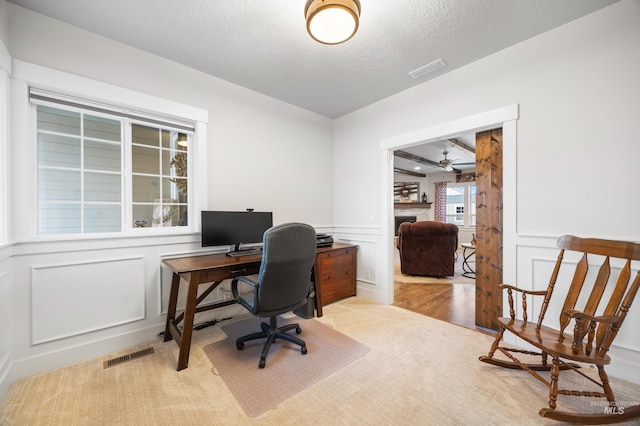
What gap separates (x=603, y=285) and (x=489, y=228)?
3.45ft

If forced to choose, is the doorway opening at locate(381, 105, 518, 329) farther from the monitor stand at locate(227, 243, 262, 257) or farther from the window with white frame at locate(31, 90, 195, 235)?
the window with white frame at locate(31, 90, 195, 235)

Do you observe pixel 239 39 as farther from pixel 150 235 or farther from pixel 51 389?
pixel 51 389

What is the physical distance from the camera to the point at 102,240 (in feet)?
7.02

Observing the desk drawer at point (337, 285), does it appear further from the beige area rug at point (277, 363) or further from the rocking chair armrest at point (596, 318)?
the rocking chair armrest at point (596, 318)

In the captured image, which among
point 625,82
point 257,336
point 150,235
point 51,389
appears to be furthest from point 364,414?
point 625,82

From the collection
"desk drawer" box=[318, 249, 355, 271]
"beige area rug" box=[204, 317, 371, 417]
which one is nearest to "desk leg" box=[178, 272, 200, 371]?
"beige area rug" box=[204, 317, 371, 417]

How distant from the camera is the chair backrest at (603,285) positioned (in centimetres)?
142

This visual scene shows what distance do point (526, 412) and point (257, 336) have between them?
1.96m

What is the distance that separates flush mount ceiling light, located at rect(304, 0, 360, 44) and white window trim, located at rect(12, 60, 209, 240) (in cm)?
157

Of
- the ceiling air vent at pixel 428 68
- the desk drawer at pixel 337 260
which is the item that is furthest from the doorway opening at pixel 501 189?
the desk drawer at pixel 337 260

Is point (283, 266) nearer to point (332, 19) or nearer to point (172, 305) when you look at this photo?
point (172, 305)

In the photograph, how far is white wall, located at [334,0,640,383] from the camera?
1.79m

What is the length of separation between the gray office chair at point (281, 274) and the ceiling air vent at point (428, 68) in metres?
2.08

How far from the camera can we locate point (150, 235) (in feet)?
7.73
